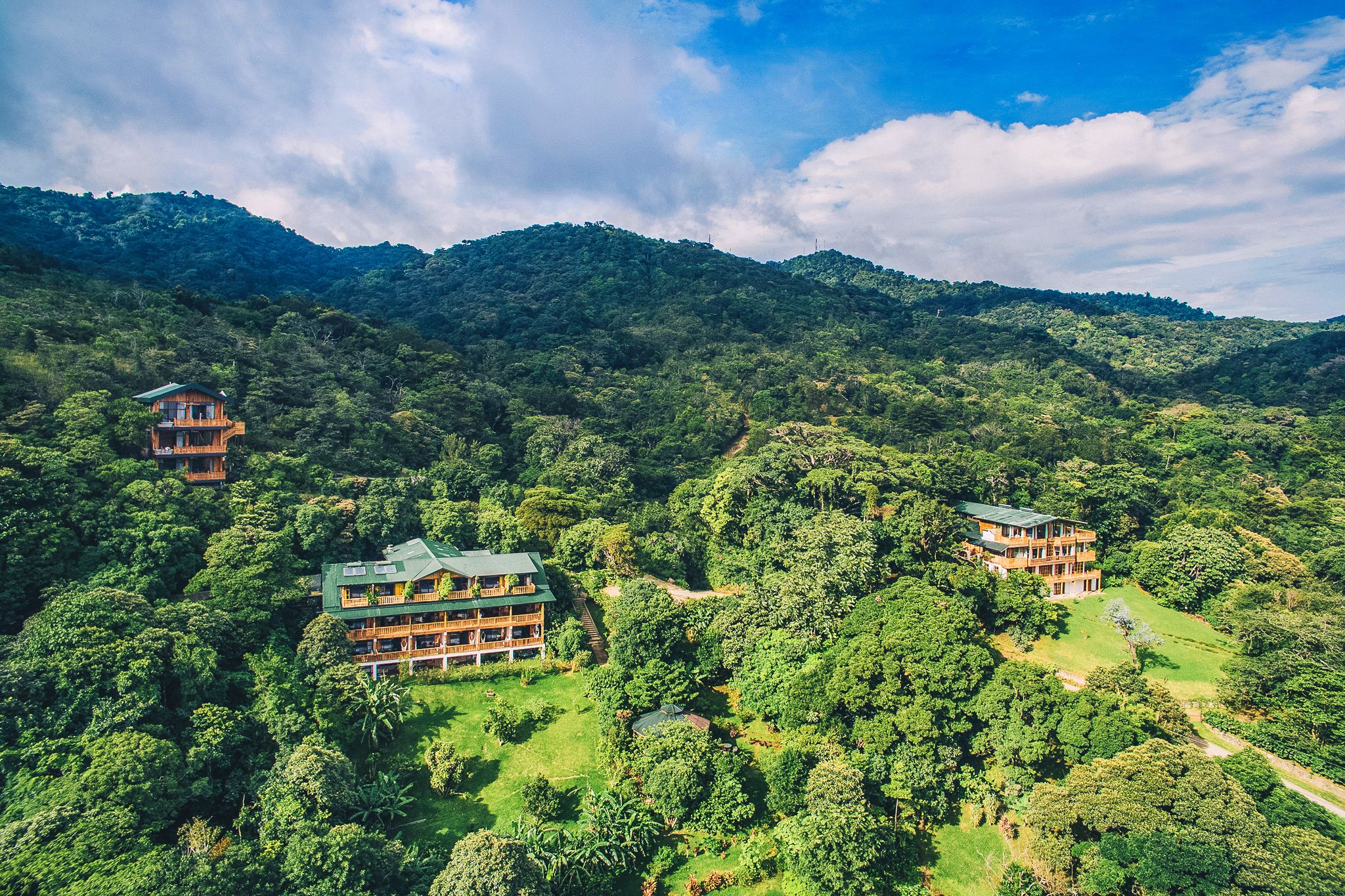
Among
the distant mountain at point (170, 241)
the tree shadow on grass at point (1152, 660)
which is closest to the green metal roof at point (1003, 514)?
the tree shadow on grass at point (1152, 660)

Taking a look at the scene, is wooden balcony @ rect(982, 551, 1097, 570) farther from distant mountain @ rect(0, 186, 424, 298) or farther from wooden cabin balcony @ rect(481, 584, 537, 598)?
distant mountain @ rect(0, 186, 424, 298)

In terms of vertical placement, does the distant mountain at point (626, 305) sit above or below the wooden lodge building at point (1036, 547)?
above

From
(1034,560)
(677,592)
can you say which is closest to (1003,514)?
(1034,560)

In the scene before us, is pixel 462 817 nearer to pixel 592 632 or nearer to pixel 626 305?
pixel 592 632

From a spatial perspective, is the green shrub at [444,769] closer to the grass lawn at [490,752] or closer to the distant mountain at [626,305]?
the grass lawn at [490,752]

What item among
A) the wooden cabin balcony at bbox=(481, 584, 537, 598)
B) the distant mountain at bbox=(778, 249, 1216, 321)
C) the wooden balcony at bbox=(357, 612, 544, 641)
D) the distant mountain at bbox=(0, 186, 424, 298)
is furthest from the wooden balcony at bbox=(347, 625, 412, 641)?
the distant mountain at bbox=(778, 249, 1216, 321)

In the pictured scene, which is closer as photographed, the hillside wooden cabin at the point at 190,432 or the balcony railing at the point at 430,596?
the balcony railing at the point at 430,596
